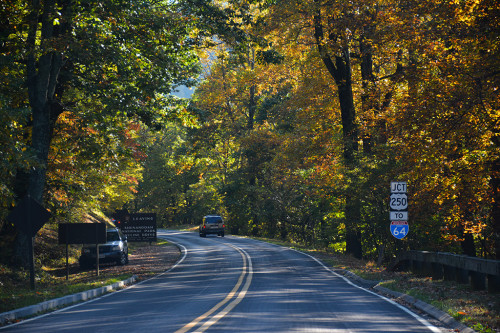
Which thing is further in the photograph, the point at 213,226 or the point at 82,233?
the point at 213,226

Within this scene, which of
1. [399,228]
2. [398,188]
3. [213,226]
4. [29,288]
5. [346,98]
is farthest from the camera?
[213,226]

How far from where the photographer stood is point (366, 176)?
72.1 ft

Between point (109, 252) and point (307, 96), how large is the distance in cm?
1390

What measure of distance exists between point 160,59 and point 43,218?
277 inches

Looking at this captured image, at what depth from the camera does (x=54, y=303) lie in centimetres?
1282

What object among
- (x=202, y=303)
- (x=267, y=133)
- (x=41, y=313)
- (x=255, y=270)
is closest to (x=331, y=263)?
(x=255, y=270)

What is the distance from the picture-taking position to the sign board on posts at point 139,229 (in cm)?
3479

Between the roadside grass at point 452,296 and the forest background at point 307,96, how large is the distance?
7.84 feet

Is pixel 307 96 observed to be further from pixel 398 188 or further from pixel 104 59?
Result: pixel 104 59

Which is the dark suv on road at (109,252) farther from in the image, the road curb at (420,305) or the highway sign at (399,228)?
the highway sign at (399,228)

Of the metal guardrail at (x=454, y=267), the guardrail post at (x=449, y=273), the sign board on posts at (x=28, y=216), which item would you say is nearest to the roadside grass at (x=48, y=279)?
→ the sign board on posts at (x=28, y=216)

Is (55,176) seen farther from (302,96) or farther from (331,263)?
(302,96)

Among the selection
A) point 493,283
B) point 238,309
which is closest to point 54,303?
point 238,309

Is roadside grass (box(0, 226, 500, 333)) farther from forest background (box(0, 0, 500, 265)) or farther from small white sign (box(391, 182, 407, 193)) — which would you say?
small white sign (box(391, 182, 407, 193))
